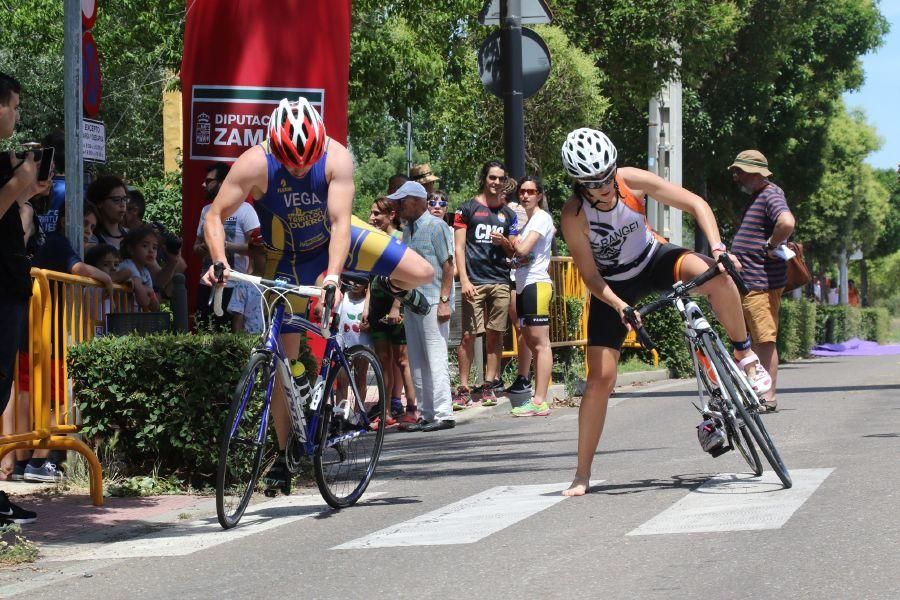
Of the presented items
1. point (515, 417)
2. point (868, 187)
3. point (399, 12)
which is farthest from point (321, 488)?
point (868, 187)

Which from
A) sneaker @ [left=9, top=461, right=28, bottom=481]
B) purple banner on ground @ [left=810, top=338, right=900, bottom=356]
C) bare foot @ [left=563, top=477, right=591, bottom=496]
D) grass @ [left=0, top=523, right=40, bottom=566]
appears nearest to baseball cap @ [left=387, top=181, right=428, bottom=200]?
sneaker @ [left=9, top=461, right=28, bottom=481]

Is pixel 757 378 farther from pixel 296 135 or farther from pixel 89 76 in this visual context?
pixel 89 76

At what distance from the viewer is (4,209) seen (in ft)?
22.8

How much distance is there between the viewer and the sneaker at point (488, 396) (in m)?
14.4

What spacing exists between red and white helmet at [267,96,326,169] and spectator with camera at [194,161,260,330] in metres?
2.96

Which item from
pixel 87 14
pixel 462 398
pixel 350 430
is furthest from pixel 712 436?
pixel 462 398

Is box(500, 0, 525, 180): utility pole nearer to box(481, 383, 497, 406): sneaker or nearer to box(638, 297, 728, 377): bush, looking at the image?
box(481, 383, 497, 406): sneaker

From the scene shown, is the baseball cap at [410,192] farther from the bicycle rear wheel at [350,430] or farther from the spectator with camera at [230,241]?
the bicycle rear wheel at [350,430]

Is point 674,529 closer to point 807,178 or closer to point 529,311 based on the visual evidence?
point 529,311

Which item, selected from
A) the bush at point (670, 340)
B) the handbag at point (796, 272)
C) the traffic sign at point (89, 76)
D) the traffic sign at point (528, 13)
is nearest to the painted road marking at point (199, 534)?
the traffic sign at point (89, 76)

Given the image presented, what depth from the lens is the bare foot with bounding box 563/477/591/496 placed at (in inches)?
318

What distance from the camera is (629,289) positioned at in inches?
327

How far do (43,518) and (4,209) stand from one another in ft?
6.08

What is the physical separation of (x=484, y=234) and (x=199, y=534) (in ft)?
23.5
